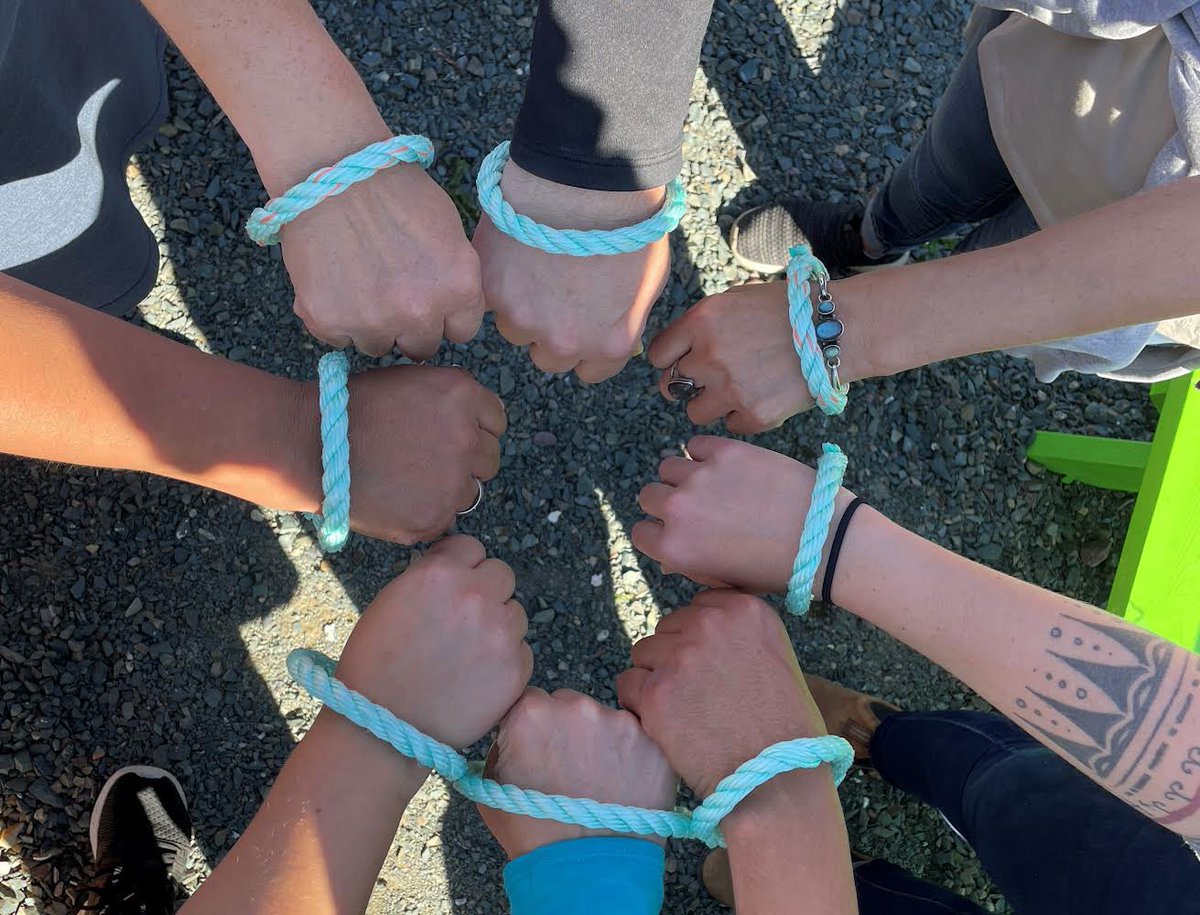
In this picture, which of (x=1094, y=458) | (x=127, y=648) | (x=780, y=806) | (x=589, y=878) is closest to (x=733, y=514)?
(x=780, y=806)

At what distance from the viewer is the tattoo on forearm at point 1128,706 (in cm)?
87

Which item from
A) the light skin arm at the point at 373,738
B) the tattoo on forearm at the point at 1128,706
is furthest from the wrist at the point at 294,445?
the tattoo on forearm at the point at 1128,706

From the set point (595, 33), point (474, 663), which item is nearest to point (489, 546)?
point (474, 663)

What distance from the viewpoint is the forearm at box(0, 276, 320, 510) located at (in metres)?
0.79

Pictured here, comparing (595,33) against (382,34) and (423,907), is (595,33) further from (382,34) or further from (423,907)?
(423,907)

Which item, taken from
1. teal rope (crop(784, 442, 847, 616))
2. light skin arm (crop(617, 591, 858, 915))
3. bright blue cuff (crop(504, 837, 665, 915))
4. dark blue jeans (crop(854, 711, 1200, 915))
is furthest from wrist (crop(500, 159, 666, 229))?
dark blue jeans (crop(854, 711, 1200, 915))

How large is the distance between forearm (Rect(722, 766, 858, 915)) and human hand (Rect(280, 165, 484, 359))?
0.63 metres

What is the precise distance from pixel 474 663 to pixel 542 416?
2.11 feet

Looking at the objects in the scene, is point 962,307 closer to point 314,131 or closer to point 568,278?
point 568,278

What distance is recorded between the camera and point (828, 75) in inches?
65.7

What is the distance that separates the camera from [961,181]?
1196 millimetres

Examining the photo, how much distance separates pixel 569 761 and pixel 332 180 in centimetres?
67

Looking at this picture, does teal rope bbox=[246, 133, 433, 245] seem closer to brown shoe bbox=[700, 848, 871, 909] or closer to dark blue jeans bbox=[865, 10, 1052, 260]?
dark blue jeans bbox=[865, 10, 1052, 260]

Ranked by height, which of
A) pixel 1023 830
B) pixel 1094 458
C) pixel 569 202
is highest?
pixel 569 202
